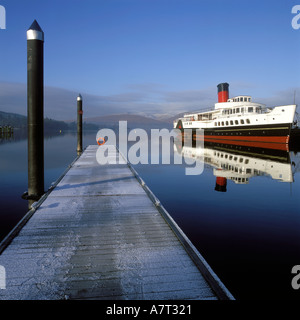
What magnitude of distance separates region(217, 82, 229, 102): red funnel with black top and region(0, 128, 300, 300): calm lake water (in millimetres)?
33640

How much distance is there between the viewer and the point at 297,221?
8.38 meters

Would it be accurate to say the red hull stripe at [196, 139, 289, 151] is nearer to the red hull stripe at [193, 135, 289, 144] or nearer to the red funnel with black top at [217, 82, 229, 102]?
the red hull stripe at [193, 135, 289, 144]

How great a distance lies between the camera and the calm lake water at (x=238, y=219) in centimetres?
528

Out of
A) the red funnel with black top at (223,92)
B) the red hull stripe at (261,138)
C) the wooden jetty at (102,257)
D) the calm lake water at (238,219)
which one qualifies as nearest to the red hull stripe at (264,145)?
the red hull stripe at (261,138)

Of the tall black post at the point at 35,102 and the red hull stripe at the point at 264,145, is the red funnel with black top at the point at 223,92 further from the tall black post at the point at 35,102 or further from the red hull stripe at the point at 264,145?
the tall black post at the point at 35,102

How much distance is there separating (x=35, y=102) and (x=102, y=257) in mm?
5828

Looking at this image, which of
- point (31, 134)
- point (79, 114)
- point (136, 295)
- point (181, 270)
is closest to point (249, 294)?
point (181, 270)

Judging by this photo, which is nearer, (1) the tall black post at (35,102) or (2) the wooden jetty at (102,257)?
(2) the wooden jetty at (102,257)

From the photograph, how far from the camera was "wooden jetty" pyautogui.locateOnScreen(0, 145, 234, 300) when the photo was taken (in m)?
3.45

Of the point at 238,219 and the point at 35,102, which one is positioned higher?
the point at 35,102

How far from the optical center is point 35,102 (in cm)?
819

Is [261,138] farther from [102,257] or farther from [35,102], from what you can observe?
[102,257]

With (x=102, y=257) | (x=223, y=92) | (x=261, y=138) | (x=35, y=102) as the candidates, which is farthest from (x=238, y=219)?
(x=223, y=92)

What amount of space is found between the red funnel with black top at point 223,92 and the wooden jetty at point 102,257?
147ft
